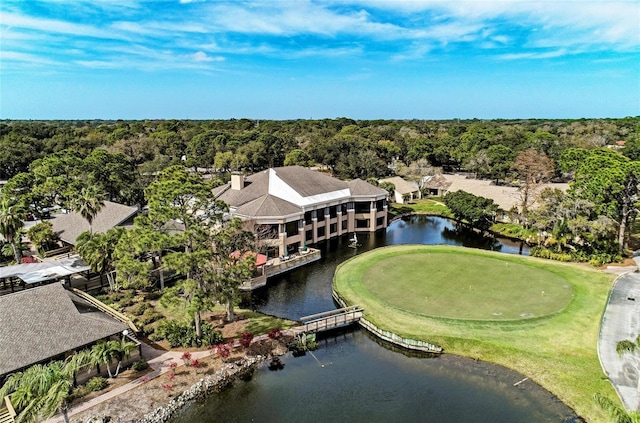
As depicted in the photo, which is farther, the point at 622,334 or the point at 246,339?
the point at 622,334

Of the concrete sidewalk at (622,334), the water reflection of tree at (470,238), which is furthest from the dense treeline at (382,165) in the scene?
the concrete sidewalk at (622,334)

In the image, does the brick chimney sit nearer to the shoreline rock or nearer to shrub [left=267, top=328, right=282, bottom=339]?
shrub [left=267, top=328, right=282, bottom=339]

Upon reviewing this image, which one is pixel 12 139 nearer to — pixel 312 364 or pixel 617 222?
pixel 312 364

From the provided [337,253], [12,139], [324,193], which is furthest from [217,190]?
[12,139]

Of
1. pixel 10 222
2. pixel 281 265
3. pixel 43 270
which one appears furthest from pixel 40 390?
pixel 281 265

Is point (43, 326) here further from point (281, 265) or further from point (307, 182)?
point (307, 182)
